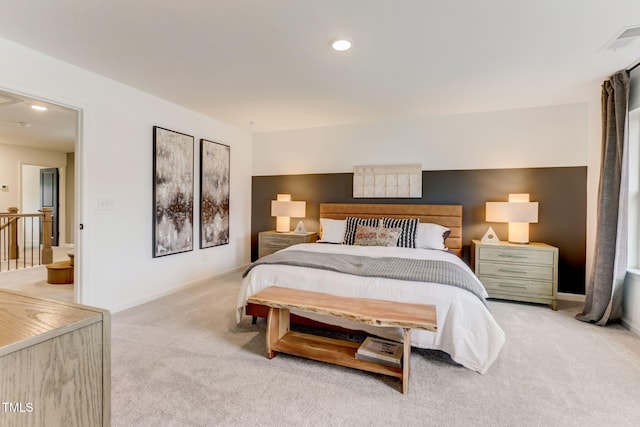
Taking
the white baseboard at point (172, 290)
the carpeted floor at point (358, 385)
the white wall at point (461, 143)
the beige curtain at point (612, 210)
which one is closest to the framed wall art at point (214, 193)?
the white baseboard at point (172, 290)

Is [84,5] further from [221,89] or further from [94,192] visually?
[94,192]

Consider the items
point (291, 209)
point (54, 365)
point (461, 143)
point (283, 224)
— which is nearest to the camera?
point (54, 365)

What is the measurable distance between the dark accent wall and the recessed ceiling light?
8.07ft

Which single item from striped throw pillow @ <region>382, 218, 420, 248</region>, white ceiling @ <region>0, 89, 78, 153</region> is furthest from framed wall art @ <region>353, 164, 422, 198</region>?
white ceiling @ <region>0, 89, 78, 153</region>

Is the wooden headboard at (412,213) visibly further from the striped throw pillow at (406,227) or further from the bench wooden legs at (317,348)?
the bench wooden legs at (317,348)

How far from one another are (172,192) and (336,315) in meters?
2.85

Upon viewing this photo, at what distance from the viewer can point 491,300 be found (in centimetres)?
385

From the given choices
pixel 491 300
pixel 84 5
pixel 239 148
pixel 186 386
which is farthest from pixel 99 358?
pixel 239 148

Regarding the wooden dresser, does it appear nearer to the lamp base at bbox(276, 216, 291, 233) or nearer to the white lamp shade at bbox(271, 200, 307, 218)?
the white lamp shade at bbox(271, 200, 307, 218)

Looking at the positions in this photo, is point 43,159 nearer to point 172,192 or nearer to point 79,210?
point 172,192

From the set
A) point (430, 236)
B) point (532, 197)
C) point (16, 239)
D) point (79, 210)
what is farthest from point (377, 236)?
point (16, 239)

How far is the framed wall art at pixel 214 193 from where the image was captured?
445 centimetres

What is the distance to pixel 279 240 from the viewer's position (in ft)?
15.6

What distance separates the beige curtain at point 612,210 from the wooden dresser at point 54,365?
4002 millimetres
